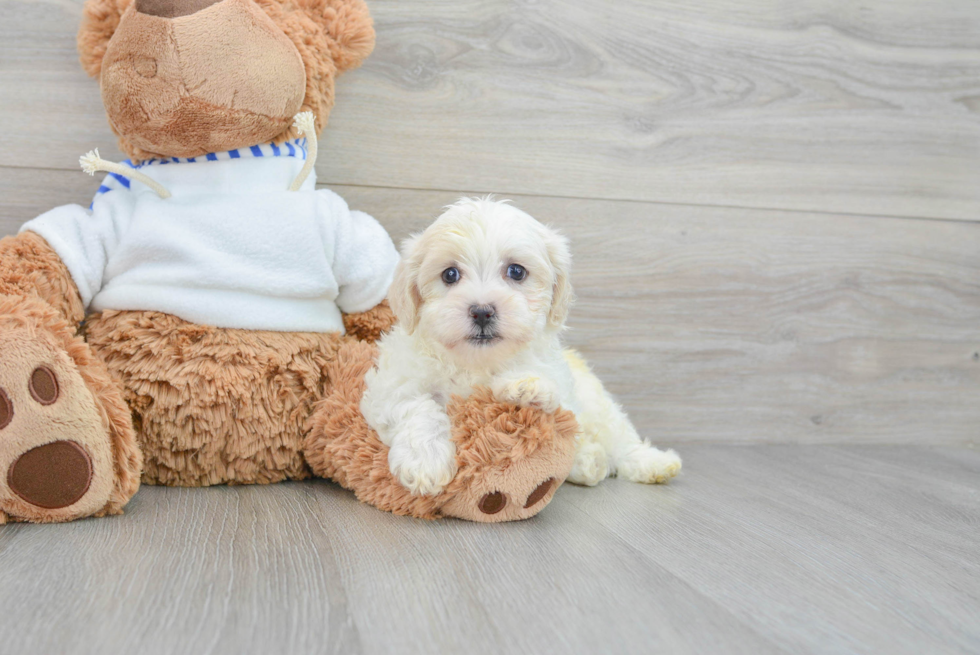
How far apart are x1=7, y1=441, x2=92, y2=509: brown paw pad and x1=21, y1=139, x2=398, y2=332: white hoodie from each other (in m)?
0.32

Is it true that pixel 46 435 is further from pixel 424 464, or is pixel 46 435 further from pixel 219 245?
pixel 424 464

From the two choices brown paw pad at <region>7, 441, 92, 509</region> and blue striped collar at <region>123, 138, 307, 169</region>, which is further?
blue striped collar at <region>123, 138, 307, 169</region>

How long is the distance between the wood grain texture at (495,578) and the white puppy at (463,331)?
0.15 metres

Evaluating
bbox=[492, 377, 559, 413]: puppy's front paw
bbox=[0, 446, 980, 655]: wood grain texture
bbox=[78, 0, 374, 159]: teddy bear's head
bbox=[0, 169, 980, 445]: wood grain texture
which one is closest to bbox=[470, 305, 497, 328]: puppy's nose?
bbox=[492, 377, 559, 413]: puppy's front paw

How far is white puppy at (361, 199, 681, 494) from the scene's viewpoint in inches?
46.8

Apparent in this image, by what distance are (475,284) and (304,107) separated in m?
0.54

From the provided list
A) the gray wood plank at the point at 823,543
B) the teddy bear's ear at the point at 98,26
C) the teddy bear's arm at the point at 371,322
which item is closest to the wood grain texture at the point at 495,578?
the gray wood plank at the point at 823,543

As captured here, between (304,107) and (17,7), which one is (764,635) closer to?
(304,107)

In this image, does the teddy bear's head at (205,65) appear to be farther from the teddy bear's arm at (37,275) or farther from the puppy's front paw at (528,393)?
the puppy's front paw at (528,393)

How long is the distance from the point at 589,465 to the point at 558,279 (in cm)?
39

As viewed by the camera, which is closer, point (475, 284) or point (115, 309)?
point (475, 284)

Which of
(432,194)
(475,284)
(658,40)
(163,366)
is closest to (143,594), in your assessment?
(163,366)

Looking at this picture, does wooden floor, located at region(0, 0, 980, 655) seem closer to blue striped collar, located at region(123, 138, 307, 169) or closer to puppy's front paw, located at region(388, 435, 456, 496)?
puppy's front paw, located at region(388, 435, 456, 496)

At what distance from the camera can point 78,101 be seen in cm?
161
